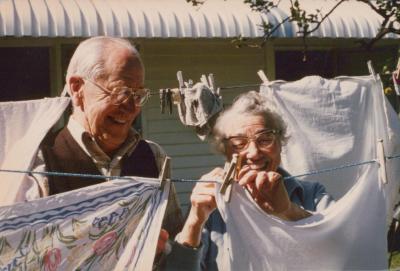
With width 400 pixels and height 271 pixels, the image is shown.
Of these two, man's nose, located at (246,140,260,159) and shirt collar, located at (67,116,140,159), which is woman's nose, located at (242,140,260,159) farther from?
shirt collar, located at (67,116,140,159)

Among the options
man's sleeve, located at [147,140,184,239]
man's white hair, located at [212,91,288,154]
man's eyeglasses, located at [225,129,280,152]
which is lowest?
man's sleeve, located at [147,140,184,239]

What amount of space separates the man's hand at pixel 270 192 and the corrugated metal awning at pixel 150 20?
418cm

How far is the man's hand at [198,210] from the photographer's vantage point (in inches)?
94.0

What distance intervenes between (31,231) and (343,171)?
7.83 feet

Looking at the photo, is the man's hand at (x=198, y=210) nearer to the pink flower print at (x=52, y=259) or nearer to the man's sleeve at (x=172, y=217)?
the man's sleeve at (x=172, y=217)

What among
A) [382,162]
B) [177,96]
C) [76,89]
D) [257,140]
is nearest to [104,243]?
[76,89]

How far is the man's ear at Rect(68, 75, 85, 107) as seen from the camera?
2.54 meters

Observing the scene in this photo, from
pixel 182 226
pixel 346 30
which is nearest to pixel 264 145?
pixel 182 226

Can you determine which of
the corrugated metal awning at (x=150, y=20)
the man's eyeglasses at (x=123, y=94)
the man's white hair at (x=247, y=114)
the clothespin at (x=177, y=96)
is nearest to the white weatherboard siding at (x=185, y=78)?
the corrugated metal awning at (x=150, y=20)

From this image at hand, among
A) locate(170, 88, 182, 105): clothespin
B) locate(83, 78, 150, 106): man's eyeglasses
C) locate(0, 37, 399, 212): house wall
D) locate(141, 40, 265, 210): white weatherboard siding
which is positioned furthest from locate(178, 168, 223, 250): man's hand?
locate(141, 40, 265, 210): white weatherboard siding

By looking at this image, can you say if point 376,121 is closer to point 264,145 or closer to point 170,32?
point 264,145

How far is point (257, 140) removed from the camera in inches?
107

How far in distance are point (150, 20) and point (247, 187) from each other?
508 cm

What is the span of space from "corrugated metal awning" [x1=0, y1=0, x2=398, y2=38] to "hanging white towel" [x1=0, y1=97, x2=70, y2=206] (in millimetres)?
4015
